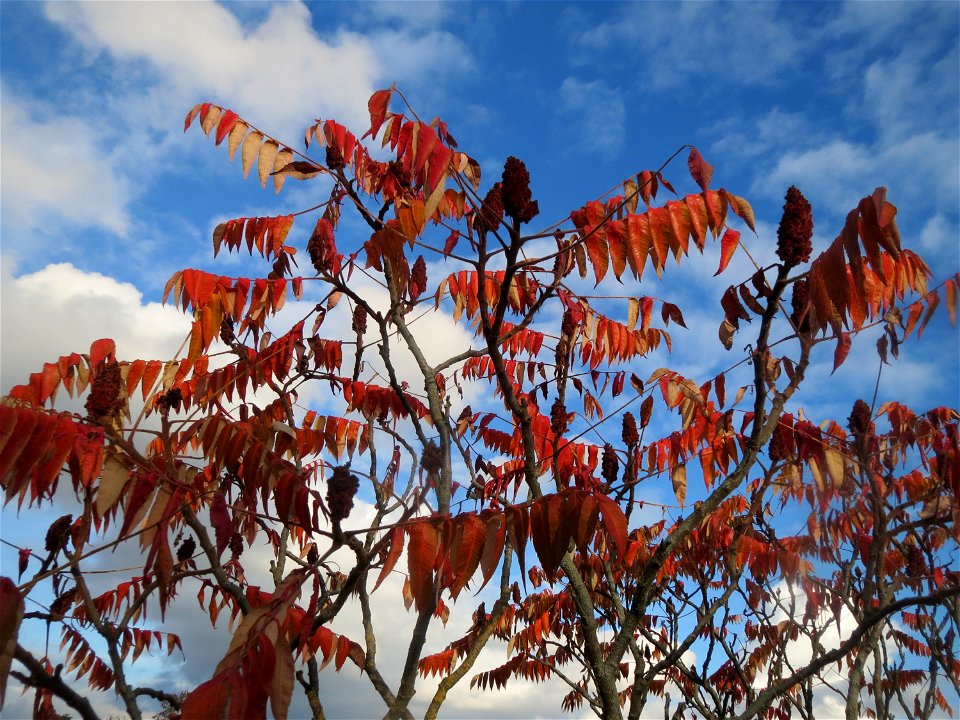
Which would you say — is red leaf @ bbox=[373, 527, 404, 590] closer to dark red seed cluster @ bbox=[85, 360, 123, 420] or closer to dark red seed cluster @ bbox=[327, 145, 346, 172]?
dark red seed cluster @ bbox=[85, 360, 123, 420]

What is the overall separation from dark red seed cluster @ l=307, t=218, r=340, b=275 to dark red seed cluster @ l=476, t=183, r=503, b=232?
0.85m

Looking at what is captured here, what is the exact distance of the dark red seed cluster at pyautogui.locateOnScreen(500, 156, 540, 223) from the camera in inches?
94.7

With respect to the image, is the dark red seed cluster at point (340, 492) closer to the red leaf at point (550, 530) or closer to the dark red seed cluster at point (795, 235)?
the red leaf at point (550, 530)

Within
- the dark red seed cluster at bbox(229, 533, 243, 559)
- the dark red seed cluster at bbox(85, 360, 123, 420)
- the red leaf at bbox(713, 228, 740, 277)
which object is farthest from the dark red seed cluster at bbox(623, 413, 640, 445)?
the dark red seed cluster at bbox(85, 360, 123, 420)

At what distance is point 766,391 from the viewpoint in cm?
287

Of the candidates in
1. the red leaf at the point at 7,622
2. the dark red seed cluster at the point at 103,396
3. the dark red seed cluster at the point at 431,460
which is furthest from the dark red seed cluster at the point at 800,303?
the red leaf at the point at 7,622

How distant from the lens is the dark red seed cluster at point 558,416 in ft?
11.2

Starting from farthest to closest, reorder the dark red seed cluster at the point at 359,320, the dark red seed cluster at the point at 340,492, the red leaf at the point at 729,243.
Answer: the dark red seed cluster at the point at 359,320, the red leaf at the point at 729,243, the dark red seed cluster at the point at 340,492

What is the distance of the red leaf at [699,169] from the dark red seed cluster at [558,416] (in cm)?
118

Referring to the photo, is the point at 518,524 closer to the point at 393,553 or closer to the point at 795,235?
the point at 393,553

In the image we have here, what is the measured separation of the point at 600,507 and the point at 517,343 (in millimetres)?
3198

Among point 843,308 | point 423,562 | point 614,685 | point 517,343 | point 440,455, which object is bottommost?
point 614,685

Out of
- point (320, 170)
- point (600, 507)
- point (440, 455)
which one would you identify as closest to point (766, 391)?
point (600, 507)

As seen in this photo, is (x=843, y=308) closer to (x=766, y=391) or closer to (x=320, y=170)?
(x=766, y=391)
